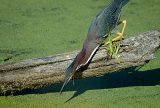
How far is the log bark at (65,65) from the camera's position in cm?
193

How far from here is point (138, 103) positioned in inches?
83.4

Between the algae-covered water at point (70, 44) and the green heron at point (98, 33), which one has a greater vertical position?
the green heron at point (98, 33)

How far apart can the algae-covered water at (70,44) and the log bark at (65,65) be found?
0.17 m

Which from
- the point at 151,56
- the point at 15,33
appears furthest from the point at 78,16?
the point at 151,56

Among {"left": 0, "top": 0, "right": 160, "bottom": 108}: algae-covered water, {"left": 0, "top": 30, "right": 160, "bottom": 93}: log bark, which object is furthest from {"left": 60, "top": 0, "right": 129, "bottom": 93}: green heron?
{"left": 0, "top": 0, "right": 160, "bottom": 108}: algae-covered water

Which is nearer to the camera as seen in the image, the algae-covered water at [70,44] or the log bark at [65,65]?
the log bark at [65,65]

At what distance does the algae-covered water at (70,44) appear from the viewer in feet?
7.04

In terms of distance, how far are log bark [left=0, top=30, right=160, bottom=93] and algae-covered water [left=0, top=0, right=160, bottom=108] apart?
0.17 metres

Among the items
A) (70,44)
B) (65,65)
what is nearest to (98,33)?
(65,65)

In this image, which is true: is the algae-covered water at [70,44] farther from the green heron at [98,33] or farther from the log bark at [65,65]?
the green heron at [98,33]

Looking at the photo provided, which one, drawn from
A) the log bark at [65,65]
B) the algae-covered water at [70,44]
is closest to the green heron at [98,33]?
the log bark at [65,65]

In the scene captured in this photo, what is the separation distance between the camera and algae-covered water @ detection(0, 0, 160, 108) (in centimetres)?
214

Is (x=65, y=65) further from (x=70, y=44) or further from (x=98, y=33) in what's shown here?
(x=70, y=44)

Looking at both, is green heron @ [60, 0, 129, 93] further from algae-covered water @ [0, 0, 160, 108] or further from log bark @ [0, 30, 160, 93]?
algae-covered water @ [0, 0, 160, 108]
